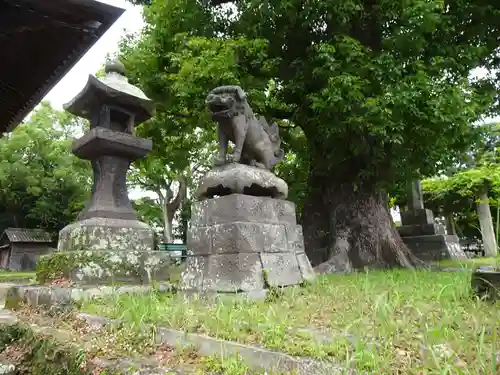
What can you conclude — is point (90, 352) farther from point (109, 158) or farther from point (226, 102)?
point (109, 158)

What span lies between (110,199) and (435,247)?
9757 mm

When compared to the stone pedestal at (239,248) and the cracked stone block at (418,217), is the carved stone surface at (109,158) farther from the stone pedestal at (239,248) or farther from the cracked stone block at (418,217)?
the cracked stone block at (418,217)

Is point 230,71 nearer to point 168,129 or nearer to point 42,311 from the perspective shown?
point 168,129

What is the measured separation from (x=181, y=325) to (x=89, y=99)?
4494 millimetres

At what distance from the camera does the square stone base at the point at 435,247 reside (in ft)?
37.4

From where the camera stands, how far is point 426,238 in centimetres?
1191

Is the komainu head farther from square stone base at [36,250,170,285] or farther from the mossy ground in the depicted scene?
the mossy ground

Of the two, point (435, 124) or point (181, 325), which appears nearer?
point (181, 325)

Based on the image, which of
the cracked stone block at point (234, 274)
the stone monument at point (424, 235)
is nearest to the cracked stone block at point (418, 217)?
the stone monument at point (424, 235)

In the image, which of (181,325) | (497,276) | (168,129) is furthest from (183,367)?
(168,129)

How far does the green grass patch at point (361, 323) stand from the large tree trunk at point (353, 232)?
4362mm

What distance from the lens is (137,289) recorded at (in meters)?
4.93

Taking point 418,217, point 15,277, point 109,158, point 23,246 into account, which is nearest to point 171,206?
point 23,246

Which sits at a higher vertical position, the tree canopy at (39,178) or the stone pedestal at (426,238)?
the tree canopy at (39,178)
